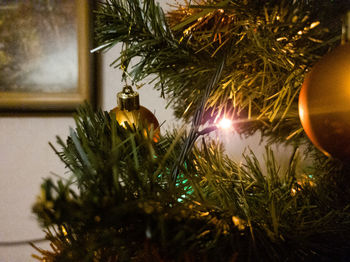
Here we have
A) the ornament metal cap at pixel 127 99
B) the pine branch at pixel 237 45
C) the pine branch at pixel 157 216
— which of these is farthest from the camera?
the ornament metal cap at pixel 127 99

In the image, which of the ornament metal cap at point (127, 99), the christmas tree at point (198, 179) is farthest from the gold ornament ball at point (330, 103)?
the ornament metal cap at point (127, 99)

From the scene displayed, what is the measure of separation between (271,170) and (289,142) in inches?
10.1

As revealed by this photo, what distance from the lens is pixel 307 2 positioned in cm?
32

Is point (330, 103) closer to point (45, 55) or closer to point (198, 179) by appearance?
point (198, 179)

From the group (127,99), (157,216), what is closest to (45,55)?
(127,99)

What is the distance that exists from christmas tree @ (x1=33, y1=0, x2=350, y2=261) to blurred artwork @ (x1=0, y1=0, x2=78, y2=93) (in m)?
0.41

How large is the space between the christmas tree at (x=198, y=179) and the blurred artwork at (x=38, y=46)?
1.34 ft

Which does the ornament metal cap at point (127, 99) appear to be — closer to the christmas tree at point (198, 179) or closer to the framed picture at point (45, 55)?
the christmas tree at point (198, 179)

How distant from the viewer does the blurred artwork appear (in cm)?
72

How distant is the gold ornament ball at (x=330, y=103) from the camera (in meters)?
0.18

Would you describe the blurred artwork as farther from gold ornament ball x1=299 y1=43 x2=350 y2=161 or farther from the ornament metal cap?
gold ornament ball x1=299 y1=43 x2=350 y2=161

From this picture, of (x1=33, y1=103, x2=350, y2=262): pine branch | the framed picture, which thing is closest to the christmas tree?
(x1=33, y1=103, x2=350, y2=262): pine branch

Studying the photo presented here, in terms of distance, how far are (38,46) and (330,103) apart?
73 cm

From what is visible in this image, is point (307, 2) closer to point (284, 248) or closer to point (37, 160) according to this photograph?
point (284, 248)
